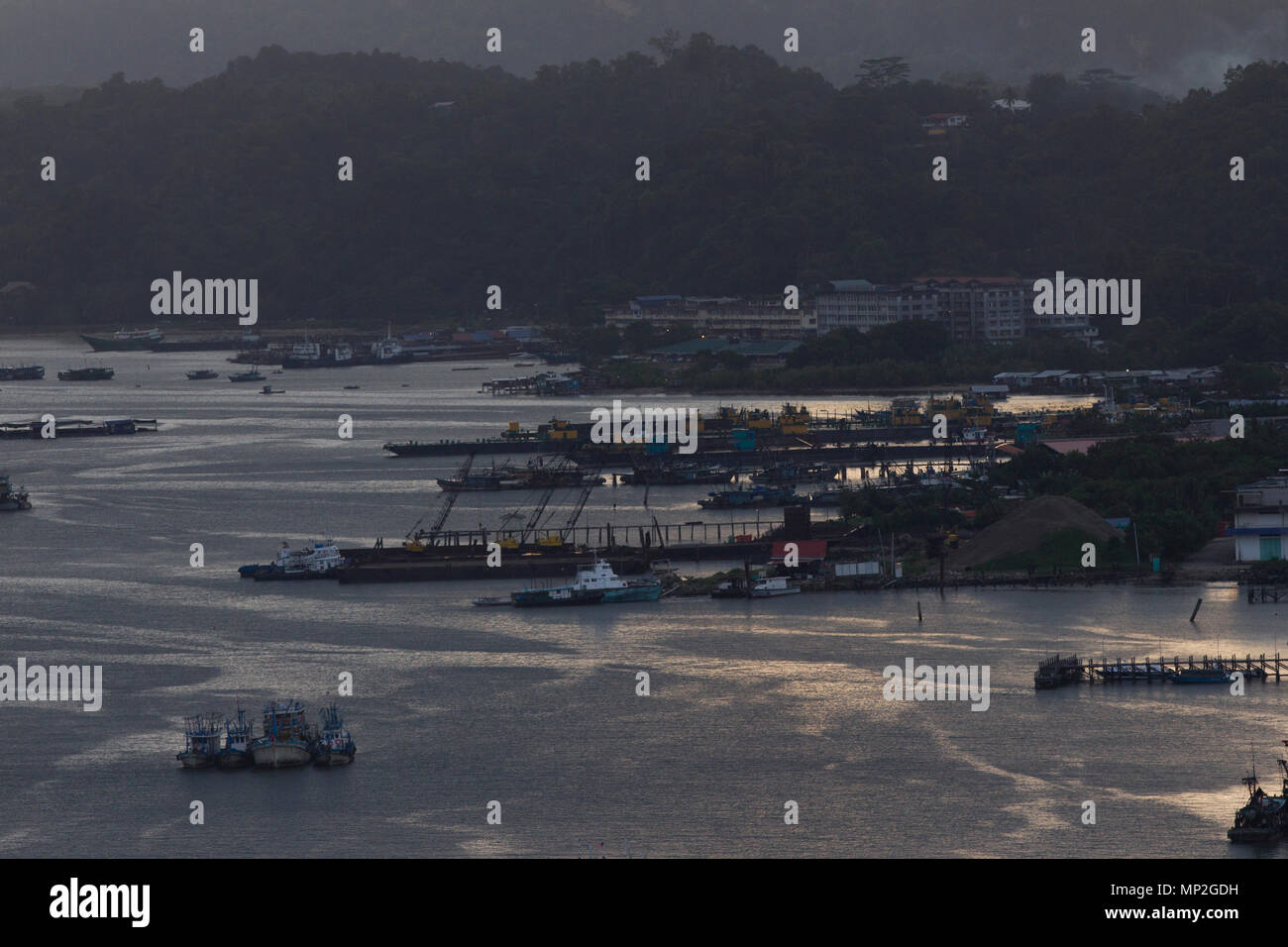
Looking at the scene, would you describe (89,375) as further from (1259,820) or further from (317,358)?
(1259,820)

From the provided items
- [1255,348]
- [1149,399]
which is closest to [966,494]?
[1149,399]

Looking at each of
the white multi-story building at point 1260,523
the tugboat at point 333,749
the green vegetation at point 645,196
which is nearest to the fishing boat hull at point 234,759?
the tugboat at point 333,749

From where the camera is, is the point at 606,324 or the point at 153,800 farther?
the point at 606,324

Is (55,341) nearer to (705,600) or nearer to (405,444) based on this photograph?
(405,444)

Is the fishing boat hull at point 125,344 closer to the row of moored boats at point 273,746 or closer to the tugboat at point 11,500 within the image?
the tugboat at point 11,500

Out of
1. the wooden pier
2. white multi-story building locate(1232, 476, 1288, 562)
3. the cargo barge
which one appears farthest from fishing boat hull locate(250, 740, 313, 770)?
the cargo barge

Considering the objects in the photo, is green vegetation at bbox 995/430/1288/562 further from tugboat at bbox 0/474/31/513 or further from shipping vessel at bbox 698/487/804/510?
tugboat at bbox 0/474/31/513
